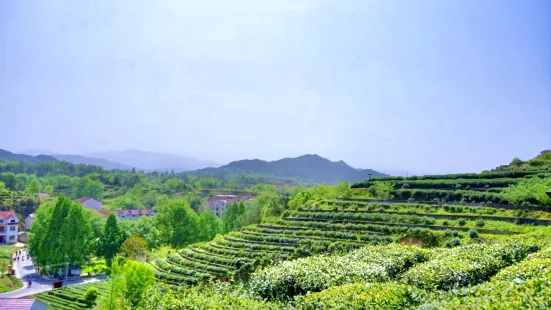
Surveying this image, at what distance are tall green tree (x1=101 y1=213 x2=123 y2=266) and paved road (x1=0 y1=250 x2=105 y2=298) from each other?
17.3ft

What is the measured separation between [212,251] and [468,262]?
97.3ft

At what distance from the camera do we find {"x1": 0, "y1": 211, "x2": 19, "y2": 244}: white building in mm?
73281

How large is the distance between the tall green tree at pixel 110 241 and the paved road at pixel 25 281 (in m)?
5.27

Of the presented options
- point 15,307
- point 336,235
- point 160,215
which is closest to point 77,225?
point 160,215

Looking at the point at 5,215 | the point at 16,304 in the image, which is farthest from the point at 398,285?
the point at 5,215

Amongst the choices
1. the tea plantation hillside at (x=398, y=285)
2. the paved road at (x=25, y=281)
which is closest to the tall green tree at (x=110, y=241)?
the paved road at (x=25, y=281)

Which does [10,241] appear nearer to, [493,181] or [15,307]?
[15,307]

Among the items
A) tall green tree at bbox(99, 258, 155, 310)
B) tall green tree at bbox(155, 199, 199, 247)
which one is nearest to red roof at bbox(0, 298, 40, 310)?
tall green tree at bbox(99, 258, 155, 310)

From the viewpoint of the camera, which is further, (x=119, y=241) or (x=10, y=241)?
(x=10, y=241)

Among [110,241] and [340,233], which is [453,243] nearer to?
[340,233]

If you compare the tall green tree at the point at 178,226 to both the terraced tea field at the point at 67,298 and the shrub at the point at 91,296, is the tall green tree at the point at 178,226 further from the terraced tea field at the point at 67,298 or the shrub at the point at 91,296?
the shrub at the point at 91,296

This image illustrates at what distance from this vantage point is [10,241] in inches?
2940

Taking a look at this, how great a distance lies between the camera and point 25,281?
45125 mm

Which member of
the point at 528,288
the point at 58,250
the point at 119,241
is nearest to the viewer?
the point at 528,288
